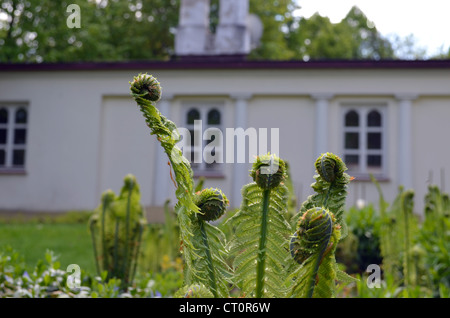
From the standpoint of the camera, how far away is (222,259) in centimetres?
75

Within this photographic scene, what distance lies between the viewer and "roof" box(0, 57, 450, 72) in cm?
1053

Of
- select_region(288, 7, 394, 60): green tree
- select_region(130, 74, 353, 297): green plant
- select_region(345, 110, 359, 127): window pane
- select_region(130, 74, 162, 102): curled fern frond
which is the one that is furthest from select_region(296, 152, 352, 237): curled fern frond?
select_region(288, 7, 394, 60): green tree

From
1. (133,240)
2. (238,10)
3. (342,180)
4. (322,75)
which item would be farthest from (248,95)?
(342,180)

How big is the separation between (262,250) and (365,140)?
1023cm

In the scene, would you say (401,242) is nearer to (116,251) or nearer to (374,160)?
(116,251)

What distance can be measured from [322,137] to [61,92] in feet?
19.1

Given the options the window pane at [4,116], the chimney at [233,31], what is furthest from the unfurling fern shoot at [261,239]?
the chimney at [233,31]

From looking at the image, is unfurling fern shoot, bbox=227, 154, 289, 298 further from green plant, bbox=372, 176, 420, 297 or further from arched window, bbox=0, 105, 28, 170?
arched window, bbox=0, 105, 28, 170

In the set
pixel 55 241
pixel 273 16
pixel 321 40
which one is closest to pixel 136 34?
pixel 273 16

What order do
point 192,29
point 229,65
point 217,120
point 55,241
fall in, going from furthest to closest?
1. point 192,29
2. point 217,120
3. point 229,65
4. point 55,241

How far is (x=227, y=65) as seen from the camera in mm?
11281

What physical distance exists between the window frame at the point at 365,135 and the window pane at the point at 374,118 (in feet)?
0.21
